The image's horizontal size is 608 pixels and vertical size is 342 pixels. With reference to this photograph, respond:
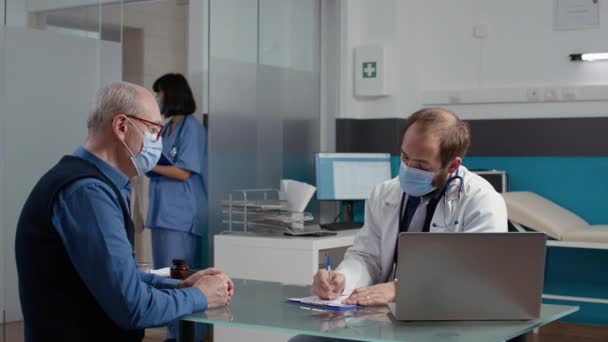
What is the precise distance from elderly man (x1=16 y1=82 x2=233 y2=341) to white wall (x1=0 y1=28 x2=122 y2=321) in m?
1.70

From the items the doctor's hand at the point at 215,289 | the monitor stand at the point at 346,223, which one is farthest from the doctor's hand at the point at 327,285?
the monitor stand at the point at 346,223

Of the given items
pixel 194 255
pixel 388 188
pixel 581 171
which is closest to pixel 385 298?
pixel 388 188

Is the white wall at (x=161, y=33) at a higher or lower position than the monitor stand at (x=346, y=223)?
higher

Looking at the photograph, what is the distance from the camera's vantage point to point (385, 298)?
7.27 ft

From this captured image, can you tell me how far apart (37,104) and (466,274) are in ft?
7.93

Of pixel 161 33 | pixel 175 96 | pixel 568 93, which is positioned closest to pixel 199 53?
pixel 175 96

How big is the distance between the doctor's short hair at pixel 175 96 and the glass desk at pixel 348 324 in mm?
2597

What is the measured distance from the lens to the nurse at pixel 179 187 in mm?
4621

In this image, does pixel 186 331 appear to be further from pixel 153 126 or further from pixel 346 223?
pixel 346 223

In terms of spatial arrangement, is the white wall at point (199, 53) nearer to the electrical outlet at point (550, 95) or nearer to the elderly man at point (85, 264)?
the electrical outlet at point (550, 95)

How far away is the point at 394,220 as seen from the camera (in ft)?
8.62

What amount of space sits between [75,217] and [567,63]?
382 centimetres

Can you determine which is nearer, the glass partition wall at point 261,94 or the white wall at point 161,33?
the glass partition wall at point 261,94

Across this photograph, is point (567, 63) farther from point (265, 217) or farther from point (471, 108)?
point (265, 217)
